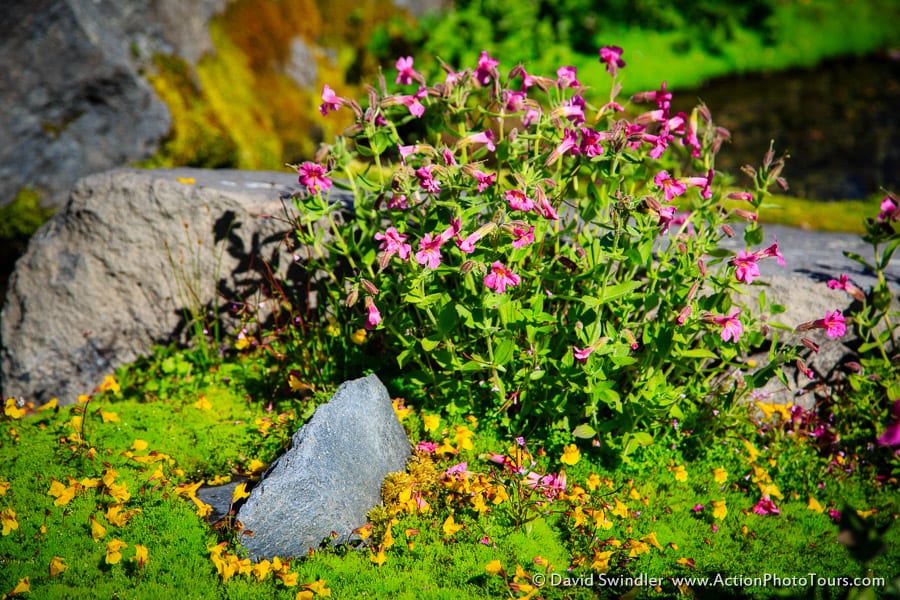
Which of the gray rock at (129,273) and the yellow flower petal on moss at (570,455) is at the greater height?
the gray rock at (129,273)

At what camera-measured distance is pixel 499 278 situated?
322 centimetres

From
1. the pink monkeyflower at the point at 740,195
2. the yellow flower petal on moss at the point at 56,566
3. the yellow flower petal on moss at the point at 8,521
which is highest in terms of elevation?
the pink monkeyflower at the point at 740,195

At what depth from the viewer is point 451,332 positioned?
393 cm

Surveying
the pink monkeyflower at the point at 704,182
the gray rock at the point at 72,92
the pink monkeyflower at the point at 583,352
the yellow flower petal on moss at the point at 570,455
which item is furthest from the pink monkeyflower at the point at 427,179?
the gray rock at the point at 72,92

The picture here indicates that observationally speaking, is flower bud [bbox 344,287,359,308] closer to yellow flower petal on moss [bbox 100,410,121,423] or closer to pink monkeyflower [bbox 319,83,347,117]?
pink monkeyflower [bbox 319,83,347,117]

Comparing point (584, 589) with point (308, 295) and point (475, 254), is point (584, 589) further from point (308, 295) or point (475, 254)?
point (308, 295)

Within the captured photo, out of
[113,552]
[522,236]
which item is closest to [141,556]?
[113,552]

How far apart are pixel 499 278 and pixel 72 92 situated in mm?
4590

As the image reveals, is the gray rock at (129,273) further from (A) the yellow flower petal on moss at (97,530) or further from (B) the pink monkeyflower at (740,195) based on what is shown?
(B) the pink monkeyflower at (740,195)

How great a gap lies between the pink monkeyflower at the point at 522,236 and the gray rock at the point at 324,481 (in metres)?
1.13

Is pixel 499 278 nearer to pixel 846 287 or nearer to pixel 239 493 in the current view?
pixel 239 493

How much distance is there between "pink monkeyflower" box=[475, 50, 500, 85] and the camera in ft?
12.3

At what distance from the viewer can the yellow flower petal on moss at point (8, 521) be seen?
3295 millimetres

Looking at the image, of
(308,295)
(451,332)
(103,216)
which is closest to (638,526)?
(451,332)
